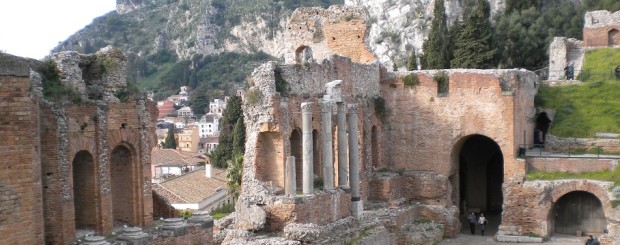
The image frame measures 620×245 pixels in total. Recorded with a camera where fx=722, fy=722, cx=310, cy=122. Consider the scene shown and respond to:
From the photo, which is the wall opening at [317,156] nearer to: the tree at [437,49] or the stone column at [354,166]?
the stone column at [354,166]

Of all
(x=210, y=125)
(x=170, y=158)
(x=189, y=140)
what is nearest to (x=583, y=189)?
(x=170, y=158)

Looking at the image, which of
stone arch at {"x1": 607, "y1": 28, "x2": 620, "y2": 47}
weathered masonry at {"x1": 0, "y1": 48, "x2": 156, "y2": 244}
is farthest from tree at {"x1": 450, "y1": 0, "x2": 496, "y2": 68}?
weathered masonry at {"x1": 0, "y1": 48, "x2": 156, "y2": 244}

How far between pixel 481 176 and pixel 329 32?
1092cm

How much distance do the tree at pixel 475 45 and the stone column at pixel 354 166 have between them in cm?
2255

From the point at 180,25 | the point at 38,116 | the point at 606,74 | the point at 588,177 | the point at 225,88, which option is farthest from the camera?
the point at 180,25

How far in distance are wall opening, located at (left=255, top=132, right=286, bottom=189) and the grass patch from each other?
467 inches

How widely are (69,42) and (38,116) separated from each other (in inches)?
6576

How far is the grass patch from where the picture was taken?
28.2 meters

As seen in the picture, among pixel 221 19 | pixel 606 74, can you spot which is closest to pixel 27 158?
pixel 606 74

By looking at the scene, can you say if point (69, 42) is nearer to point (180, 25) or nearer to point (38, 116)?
point (180, 25)

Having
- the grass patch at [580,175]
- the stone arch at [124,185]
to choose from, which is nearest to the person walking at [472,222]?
the grass patch at [580,175]

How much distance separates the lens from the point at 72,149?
51.9 ft

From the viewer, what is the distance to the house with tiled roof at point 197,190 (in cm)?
4347

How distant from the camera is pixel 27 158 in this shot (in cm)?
1266
